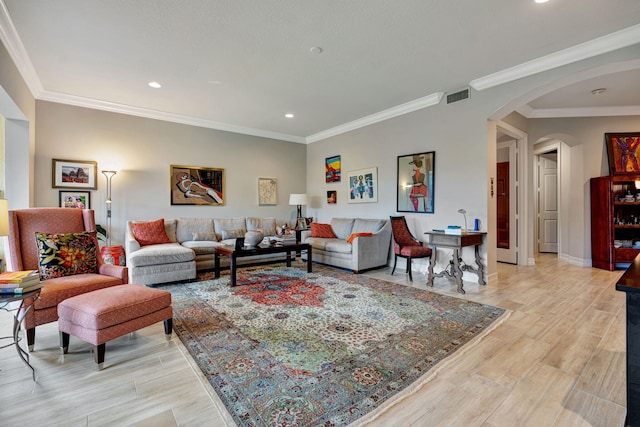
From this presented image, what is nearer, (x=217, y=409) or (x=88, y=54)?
(x=217, y=409)

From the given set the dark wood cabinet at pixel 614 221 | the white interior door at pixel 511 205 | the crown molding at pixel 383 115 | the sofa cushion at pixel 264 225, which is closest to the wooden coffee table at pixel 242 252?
the sofa cushion at pixel 264 225

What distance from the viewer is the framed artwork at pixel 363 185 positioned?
19.0 feet

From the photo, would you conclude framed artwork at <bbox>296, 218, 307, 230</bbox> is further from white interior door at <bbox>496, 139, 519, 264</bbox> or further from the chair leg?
the chair leg

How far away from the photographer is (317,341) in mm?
2393

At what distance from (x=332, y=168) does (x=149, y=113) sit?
375 centimetres

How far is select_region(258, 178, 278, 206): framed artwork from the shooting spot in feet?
22.0

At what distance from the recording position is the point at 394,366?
202 centimetres

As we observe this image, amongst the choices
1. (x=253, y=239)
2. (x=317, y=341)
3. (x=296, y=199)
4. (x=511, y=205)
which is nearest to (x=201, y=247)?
(x=253, y=239)

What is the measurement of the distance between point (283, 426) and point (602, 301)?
13.0 ft

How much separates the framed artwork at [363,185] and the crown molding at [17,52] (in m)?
5.09

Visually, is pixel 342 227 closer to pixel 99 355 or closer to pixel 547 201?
pixel 99 355

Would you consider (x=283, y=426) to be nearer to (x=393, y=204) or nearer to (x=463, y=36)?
(x=463, y=36)

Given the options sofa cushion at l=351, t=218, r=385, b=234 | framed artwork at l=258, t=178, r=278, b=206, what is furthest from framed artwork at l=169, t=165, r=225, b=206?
sofa cushion at l=351, t=218, r=385, b=234

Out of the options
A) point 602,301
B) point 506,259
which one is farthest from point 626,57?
point 506,259
